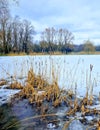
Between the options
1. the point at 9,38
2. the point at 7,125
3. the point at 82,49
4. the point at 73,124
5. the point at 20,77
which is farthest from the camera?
the point at 9,38

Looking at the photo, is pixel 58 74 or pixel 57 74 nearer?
pixel 57 74

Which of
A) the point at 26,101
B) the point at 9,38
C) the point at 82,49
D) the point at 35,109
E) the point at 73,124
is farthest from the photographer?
the point at 9,38

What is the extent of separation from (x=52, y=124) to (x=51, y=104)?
87cm

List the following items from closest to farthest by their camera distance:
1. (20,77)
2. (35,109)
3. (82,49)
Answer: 1. (35,109)
2. (20,77)
3. (82,49)

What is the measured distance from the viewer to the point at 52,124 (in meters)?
3.79

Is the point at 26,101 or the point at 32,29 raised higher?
the point at 32,29

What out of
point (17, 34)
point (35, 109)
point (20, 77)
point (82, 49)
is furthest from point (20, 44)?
point (35, 109)

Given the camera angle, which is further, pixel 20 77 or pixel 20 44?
pixel 20 44

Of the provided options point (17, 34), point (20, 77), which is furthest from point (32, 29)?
point (20, 77)

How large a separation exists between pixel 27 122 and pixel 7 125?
70 cm

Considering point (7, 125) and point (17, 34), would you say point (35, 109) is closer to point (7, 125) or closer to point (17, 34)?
point (7, 125)

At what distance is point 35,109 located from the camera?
4.43 m

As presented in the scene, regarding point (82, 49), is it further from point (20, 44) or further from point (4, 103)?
point (4, 103)

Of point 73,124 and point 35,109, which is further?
point 35,109
